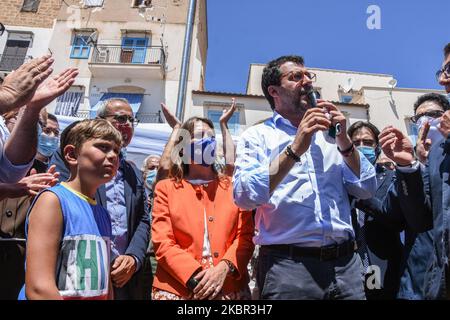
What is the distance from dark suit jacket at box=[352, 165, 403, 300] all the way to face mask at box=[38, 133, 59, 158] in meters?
2.86

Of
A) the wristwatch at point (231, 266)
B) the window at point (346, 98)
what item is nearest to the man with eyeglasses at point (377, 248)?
the wristwatch at point (231, 266)

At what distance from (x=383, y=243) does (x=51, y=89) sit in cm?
259

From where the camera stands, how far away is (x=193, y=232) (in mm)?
2395

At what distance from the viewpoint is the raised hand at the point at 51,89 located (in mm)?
2145

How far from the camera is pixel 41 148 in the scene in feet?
11.9

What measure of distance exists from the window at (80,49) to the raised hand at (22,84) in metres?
19.5

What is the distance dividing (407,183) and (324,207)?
59 cm

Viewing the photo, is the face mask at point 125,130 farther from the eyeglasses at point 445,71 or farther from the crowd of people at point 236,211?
the eyeglasses at point 445,71

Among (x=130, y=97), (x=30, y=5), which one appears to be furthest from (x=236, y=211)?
(x=30, y=5)

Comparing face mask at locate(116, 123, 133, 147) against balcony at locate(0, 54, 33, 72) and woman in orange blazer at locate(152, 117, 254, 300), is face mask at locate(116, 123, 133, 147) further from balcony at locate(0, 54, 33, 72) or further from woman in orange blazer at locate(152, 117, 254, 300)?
balcony at locate(0, 54, 33, 72)

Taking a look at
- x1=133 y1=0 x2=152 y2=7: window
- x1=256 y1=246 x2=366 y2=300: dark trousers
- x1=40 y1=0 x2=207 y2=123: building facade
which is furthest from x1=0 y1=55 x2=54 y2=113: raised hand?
x1=133 y1=0 x2=152 y2=7: window

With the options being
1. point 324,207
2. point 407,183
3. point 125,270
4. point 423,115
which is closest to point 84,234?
point 125,270

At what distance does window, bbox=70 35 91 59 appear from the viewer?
782 inches

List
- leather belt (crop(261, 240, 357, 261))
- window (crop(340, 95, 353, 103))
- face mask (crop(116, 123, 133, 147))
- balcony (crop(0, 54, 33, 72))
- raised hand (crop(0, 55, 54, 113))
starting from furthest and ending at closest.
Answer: window (crop(340, 95, 353, 103)) → balcony (crop(0, 54, 33, 72)) → face mask (crop(116, 123, 133, 147)) → leather belt (crop(261, 240, 357, 261)) → raised hand (crop(0, 55, 54, 113))
